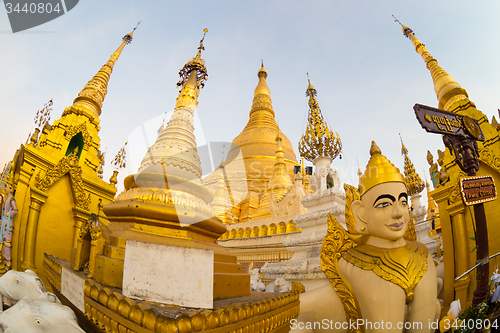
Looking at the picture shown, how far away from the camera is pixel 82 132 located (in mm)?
7047

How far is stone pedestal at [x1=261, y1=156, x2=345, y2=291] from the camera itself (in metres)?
3.36

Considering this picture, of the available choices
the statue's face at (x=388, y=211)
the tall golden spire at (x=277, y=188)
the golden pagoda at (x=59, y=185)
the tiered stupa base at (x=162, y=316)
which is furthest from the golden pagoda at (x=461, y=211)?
the golden pagoda at (x=59, y=185)

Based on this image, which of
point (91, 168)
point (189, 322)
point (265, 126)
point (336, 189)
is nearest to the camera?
point (189, 322)

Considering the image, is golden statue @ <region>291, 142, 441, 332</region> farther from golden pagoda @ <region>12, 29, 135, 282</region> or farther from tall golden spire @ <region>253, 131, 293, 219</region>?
tall golden spire @ <region>253, 131, 293, 219</region>

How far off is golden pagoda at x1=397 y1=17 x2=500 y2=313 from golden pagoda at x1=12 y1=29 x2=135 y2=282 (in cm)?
736

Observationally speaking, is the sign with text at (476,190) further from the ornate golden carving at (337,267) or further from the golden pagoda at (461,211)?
the golden pagoda at (461,211)

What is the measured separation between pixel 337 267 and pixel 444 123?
6.20ft

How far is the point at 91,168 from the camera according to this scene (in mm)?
7293

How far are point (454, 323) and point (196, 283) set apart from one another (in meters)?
2.14

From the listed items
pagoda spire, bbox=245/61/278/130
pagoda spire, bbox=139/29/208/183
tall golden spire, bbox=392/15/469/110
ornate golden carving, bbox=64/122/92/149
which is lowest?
pagoda spire, bbox=139/29/208/183

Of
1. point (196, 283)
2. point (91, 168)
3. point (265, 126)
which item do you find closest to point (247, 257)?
point (91, 168)

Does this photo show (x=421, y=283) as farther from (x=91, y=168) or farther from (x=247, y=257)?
(x=91, y=168)

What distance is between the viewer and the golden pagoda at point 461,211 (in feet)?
15.0

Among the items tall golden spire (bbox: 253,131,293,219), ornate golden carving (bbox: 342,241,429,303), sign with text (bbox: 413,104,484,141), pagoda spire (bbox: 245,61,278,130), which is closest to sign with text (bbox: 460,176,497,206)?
sign with text (bbox: 413,104,484,141)
